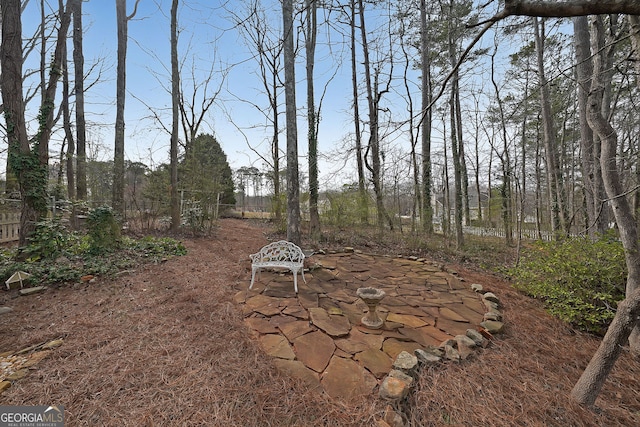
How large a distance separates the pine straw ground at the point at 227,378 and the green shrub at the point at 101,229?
1.75 m

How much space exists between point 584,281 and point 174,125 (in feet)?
31.2

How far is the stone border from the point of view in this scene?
4.57 feet

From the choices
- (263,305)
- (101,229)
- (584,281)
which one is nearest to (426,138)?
(584,281)

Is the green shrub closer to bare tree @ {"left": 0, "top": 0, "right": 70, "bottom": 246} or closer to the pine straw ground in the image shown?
bare tree @ {"left": 0, "top": 0, "right": 70, "bottom": 246}

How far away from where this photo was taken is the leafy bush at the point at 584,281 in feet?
7.77

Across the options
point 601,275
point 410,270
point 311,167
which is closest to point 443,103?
point 311,167

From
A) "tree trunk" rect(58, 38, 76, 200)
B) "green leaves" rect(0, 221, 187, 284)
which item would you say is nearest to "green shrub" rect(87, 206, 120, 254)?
"green leaves" rect(0, 221, 187, 284)

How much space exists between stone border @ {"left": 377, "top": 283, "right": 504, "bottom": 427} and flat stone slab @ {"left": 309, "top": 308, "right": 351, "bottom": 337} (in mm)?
568

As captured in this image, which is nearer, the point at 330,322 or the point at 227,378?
the point at 227,378

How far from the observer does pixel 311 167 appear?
7.62 meters

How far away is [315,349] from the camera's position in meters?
1.93

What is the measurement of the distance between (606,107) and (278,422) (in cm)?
806

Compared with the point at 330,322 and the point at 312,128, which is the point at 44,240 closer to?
the point at 330,322

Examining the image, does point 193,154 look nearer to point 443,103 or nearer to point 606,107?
point 443,103
